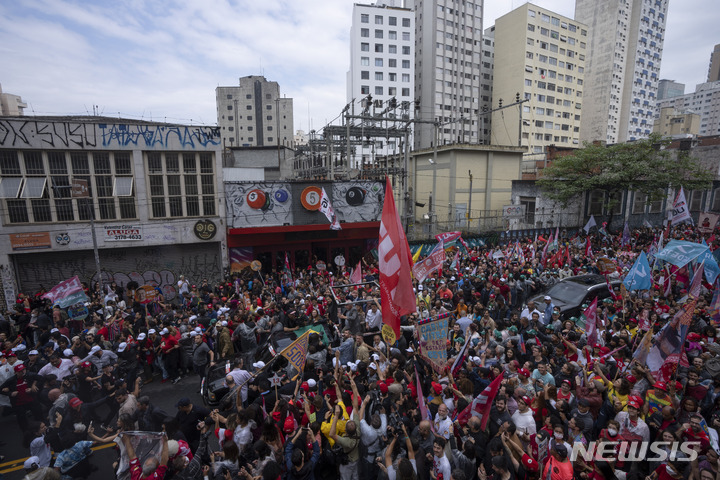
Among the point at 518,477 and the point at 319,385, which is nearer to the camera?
the point at 518,477

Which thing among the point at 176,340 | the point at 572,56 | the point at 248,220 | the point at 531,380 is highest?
the point at 572,56

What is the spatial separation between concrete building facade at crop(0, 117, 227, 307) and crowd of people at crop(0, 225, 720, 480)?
5.95 metres

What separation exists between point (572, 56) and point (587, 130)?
80.7 feet

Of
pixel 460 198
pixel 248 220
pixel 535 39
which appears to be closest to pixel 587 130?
pixel 535 39

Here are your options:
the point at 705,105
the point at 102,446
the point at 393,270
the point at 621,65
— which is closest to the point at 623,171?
the point at 393,270

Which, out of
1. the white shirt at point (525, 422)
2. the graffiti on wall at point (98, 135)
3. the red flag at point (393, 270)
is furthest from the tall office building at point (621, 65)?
the white shirt at point (525, 422)

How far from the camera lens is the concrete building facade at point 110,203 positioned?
52.1ft

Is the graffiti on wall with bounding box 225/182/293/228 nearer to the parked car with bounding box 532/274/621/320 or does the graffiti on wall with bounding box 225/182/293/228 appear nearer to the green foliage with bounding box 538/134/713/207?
the parked car with bounding box 532/274/621/320

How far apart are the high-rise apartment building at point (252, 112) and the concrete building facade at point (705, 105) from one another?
125 m

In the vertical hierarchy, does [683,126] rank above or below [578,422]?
above

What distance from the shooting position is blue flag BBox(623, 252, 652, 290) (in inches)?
431

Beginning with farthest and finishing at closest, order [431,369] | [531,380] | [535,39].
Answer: [535,39]
[431,369]
[531,380]

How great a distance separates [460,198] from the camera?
31.0 meters

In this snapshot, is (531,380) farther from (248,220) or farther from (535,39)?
(535,39)
